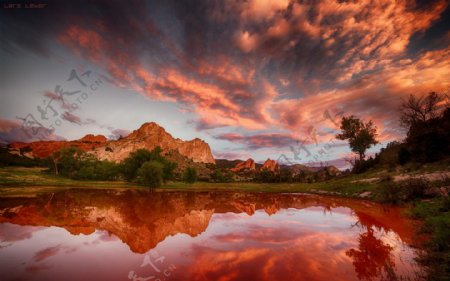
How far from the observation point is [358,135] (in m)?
59.7

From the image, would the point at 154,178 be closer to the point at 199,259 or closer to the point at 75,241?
the point at 75,241

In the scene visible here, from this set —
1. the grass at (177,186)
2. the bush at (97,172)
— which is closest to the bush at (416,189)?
the grass at (177,186)

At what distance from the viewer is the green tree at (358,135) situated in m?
58.9

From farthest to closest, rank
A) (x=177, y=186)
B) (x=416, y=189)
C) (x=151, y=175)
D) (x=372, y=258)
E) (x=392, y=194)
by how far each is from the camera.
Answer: (x=177, y=186), (x=151, y=175), (x=392, y=194), (x=416, y=189), (x=372, y=258)

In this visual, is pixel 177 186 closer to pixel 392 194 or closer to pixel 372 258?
pixel 392 194

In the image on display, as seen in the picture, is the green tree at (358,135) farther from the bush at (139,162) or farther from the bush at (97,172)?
the bush at (97,172)

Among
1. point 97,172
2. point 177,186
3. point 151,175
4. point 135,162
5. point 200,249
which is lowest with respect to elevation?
point 200,249

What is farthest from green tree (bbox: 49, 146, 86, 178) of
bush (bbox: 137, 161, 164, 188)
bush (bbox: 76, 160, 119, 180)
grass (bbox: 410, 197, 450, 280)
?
grass (bbox: 410, 197, 450, 280)

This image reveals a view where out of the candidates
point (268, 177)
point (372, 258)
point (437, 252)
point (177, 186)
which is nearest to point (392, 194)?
point (437, 252)

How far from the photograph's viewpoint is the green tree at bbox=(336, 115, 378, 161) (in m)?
58.9

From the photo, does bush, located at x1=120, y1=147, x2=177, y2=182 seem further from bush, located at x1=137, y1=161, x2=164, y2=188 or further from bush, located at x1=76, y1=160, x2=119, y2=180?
bush, located at x1=137, y1=161, x2=164, y2=188

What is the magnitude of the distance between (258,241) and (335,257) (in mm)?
3464

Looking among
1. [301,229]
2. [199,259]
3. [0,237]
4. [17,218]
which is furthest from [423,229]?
[17,218]

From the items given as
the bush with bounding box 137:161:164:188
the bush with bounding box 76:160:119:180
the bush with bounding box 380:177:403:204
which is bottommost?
the bush with bounding box 380:177:403:204
